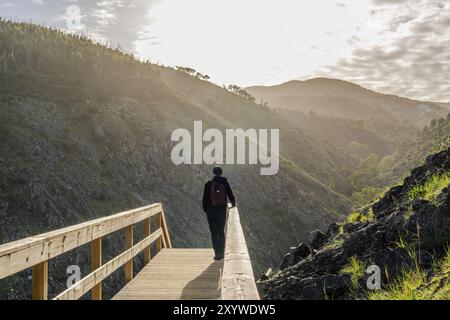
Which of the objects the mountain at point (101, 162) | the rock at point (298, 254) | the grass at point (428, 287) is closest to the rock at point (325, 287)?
the grass at point (428, 287)

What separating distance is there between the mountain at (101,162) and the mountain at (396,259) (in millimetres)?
10483

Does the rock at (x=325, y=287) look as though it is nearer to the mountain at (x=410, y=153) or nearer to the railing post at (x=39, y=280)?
the railing post at (x=39, y=280)

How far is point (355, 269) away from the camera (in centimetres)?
652

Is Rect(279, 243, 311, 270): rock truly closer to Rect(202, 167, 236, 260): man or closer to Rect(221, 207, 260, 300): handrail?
Rect(202, 167, 236, 260): man

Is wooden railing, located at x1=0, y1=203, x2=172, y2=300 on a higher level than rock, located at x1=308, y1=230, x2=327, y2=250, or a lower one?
higher

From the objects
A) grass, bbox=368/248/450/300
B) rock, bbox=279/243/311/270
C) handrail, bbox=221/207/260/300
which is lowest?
rock, bbox=279/243/311/270

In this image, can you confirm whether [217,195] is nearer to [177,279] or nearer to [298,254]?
[177,279]

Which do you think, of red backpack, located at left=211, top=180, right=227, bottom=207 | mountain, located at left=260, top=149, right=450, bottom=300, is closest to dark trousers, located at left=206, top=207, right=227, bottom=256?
red backpack, located at left=211, top=180, right=227, bottom=207

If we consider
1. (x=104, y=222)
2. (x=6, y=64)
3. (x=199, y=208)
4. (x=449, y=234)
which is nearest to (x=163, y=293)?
(x=104, y=222)

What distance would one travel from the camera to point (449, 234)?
552cm

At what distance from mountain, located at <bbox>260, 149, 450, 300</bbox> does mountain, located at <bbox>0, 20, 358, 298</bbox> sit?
10483mm

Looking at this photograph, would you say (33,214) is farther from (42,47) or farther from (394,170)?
(394,170)

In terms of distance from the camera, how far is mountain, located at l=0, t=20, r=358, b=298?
19312 mm

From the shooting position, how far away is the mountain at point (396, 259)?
490 centimetres
